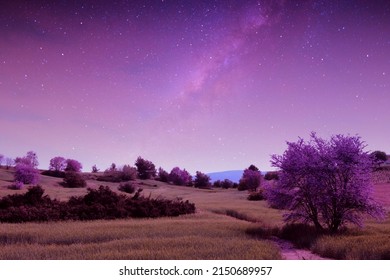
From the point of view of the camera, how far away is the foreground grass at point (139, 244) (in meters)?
9.28

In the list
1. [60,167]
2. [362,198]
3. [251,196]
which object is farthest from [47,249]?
[60,167]

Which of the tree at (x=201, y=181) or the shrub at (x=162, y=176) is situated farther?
the tree at (x=201, y=181)

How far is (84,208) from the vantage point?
783 inches

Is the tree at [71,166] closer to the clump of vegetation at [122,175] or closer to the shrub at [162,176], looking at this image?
the clump of vegetation at [122,175]

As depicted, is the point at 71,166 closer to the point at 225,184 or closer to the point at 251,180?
the point at 251,180

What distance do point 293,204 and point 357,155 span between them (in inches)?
114

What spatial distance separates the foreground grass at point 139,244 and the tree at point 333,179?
262 cm

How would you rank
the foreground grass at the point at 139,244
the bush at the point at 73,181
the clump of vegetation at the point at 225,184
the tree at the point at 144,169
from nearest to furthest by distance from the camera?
the foreground grass at the point at 139,244 → the bush at the point at 73,181 → the tree at the point at 144,169 → the clump of vegetation at the point at 225,184

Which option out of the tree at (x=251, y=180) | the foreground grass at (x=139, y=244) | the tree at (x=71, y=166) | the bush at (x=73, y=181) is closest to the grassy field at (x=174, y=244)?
the foreground grass at (x=139, y=244)

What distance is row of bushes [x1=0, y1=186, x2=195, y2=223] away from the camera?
60.7ft

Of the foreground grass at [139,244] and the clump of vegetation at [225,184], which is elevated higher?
the clump of vegetation at [225,184]

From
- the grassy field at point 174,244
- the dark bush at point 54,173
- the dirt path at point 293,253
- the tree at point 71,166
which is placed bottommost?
the dirt path at point 293,253
